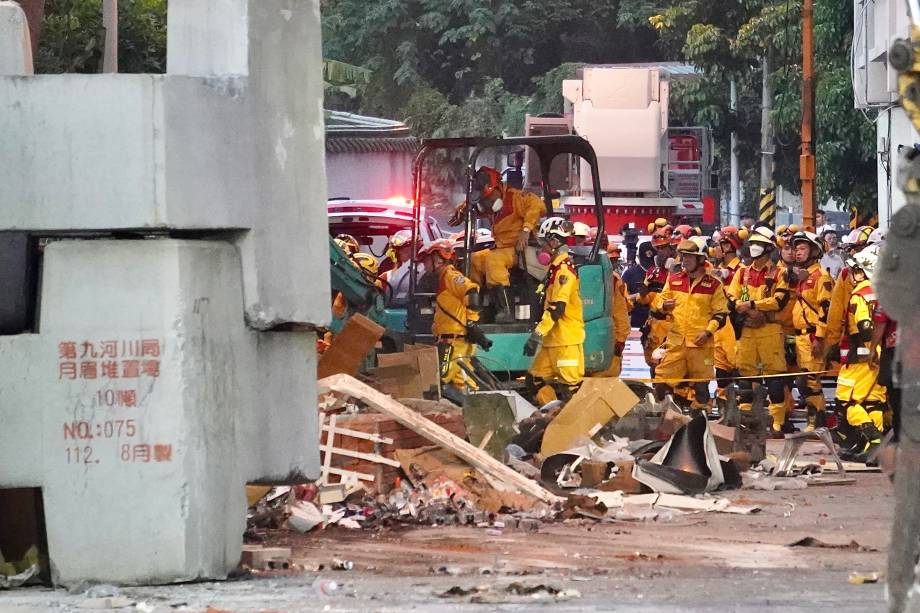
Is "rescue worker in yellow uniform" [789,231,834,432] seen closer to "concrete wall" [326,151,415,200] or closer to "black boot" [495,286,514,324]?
"black boot" [495,286,514,324]

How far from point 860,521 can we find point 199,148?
18.2 feet

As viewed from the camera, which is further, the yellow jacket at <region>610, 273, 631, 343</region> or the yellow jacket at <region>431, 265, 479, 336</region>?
the yellow jacket at <region>610, 273, 631, 343</region>

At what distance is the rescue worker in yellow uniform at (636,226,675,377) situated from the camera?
19266mm

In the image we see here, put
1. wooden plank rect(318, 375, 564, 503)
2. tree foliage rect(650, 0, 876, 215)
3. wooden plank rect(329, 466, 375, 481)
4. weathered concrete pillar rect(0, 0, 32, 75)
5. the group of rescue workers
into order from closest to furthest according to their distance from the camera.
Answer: weathered concrete pillar rect(0, 0, 32, 75)
wooden plank rect(329, 466, 375, 481)
wooden plank rect(318, 375, 564, 503)
the group of rescue workers
tree foliage rect(650, 0, 876, 215)

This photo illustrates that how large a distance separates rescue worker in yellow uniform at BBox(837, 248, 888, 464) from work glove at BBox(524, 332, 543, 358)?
3173 millimetres

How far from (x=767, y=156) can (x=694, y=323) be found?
19.5 m

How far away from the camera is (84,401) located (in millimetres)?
8219

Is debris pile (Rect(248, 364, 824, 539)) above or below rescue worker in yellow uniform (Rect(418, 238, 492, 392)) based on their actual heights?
below

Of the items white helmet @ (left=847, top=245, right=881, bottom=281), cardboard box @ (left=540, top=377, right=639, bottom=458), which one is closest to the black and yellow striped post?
white helmet @ (left=847, top=245, right=881, bottom=281)

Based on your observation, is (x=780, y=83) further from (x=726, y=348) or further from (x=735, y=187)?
(x=726, y=348)

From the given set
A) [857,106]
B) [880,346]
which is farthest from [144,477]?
[857,106]

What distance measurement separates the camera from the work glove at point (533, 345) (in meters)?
17.1

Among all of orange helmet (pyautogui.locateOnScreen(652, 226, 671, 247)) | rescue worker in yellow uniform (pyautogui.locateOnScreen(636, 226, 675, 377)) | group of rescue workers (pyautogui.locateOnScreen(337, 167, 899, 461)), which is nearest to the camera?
group of rescue workers (pyautogui.locateOnScreen(337, 167, 899, 461))

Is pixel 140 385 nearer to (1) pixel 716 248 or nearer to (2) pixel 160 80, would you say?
(2) pixel 160 80
